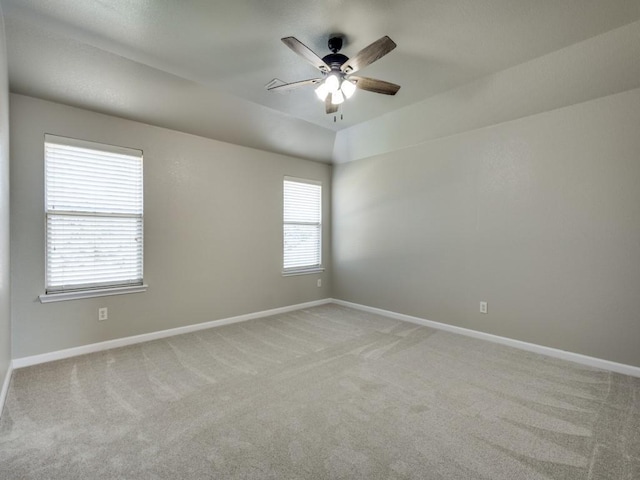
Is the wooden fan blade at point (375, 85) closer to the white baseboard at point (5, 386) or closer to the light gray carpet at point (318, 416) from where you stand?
the light gray carpet at point (318, 416)

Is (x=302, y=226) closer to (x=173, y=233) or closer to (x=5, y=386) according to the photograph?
(x=173, y=233)

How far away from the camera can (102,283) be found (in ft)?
11.0

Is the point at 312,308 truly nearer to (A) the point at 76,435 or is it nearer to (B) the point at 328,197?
(B) the point at 328,197

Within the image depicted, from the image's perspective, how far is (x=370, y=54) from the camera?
2.23 metres

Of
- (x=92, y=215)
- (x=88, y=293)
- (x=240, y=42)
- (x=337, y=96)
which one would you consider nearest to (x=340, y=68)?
(x=337, y=96)

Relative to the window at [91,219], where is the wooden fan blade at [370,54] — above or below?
above

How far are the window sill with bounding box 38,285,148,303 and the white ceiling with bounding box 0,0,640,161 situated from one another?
1867 millimetres

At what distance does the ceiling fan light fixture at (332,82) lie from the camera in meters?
2.47

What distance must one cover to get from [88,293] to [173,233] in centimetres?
105

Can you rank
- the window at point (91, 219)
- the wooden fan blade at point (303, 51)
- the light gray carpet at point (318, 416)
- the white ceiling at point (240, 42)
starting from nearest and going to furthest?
the light gray carpet at point (318, 416) → the wooden fan blade at point (303, 51) → the white ceiling at point (240, 42) → the window at point (91, 219)

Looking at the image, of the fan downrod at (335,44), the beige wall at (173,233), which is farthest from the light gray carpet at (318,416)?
the fan downrod at (335,44)

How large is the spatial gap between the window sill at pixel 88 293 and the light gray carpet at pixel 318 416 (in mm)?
609

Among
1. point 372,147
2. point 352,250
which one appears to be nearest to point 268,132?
point 372,147

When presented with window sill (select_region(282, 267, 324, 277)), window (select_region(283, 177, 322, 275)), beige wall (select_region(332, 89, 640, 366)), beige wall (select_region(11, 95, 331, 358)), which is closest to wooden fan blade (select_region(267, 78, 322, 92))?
beige wall (select_region(11, 95, 331, 358))
